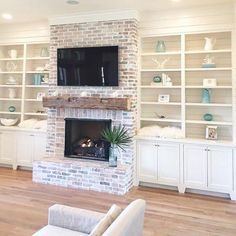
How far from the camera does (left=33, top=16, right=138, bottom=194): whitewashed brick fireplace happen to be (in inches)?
178

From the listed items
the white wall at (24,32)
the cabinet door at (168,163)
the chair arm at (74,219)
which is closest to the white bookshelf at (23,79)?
the white wall at (24,32)

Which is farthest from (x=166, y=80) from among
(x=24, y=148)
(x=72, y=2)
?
(x=24, y=148)

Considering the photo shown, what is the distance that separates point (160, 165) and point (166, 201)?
2.35 ft

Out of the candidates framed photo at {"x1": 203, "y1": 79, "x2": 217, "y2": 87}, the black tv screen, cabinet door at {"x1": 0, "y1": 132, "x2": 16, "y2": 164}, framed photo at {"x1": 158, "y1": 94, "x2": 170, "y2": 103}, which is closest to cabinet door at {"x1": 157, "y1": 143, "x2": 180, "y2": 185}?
framed photo at {"x1": 158, "y1": 94, "x2": 170, "y2": 103}

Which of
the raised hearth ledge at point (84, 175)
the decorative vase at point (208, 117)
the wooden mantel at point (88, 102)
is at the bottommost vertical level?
the raised hearth ledge at point (84, 175)

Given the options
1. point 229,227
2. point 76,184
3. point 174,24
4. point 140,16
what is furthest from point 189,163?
point 140,16

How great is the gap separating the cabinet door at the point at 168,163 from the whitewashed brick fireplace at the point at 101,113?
505 mm

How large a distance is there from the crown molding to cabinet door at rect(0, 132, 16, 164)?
2610mm

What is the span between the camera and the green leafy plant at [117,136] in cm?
455

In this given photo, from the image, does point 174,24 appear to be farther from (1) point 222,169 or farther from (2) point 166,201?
(2) point 166,201

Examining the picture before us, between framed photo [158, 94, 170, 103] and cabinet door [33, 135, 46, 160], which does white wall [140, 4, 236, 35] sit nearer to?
framed photo [158, 94, 170, 103]

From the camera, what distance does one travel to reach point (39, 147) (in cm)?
554

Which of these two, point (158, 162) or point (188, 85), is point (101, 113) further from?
point (188, 85)

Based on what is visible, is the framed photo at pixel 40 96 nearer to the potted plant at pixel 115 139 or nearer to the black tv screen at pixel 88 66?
the black tv screen at pixel 88 66
